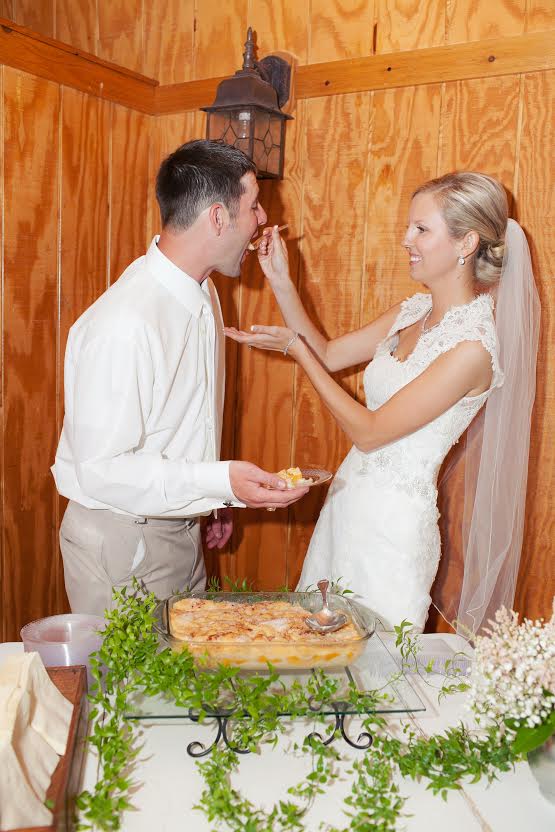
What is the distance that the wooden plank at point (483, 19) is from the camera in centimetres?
252

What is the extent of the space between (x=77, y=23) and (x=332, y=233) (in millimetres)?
1445

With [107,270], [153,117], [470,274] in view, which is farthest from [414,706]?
[153,117]

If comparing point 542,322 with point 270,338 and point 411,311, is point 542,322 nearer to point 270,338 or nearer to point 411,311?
point 411,311

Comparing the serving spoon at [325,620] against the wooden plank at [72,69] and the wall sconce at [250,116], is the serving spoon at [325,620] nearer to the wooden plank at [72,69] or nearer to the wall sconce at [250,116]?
the wall sconce at [250,116]

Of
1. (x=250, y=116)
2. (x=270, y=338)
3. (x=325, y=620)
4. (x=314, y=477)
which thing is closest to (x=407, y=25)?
(x=250, y=116)

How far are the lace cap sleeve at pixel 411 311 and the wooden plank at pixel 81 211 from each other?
1.15m

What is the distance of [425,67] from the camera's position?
266cm

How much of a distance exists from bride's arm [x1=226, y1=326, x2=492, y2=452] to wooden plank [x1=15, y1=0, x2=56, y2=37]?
192cm

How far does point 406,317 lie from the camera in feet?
8.46

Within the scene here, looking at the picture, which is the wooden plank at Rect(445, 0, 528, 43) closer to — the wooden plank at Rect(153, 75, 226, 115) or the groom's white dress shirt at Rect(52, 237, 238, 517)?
the wooden plank at Rect(153, 75, 226, 115)

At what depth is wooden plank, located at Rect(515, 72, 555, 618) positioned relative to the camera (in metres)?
2.47

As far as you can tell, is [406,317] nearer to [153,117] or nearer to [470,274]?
[470,274]

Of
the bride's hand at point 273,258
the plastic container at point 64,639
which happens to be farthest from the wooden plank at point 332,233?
the plastic container at point 64,639

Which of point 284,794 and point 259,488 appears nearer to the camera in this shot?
point 284,794
